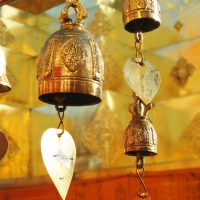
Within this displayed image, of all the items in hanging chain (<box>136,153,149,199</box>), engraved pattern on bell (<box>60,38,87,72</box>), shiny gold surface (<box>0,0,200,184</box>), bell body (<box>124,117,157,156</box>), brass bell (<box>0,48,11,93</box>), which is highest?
shiny gold surface (<box>0,0,200,184</box>)

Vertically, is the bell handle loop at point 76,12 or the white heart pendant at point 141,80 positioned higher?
the bell handle loop at point 76,12

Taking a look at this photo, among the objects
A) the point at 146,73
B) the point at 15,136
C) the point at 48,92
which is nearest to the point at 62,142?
the point at 48,92

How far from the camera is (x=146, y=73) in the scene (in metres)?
1.48

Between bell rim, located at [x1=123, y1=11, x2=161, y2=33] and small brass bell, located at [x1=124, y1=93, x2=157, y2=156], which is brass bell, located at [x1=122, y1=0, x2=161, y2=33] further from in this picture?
small brass bell, located at [x1=124, y1=93, x2=157, y2=156]

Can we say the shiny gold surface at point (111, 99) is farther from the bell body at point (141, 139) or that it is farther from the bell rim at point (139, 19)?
the bell rim at point (139, 19)

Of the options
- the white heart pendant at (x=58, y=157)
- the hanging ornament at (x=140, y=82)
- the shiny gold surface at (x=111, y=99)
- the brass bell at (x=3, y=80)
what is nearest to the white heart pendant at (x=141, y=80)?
the hanging ornament at (x=140, y=82)

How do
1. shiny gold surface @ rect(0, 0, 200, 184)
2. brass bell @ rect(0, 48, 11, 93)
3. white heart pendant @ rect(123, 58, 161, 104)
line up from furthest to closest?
shiny gold surface @ rect(0, 0, 200, 184), brass bell @ rect(0, 48, 11, 93), white heart pendant @ rect(123, 58, 161, 104)

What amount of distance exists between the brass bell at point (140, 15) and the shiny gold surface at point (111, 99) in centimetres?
194

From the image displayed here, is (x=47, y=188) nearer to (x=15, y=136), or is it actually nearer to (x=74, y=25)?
(x=15, y=136)

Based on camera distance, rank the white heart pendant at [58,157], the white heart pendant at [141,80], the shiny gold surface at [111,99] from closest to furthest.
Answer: the white heart pendant at [141,80] < the white heart pendant at [58,157] < the shiny gold surface at [111,99]

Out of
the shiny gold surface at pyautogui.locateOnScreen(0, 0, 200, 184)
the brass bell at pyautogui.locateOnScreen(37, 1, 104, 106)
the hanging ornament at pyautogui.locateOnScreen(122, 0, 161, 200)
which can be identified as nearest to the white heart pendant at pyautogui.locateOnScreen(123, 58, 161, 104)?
the hanging ornament at pyautogui.locateOnScreen(122, 0, 161, 200)

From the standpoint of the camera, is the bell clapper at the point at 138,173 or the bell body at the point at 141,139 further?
the bell body at the point at 141,139

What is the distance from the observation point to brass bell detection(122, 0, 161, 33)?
1525 mm

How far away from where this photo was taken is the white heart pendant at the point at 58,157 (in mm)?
1571
